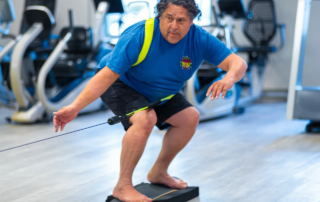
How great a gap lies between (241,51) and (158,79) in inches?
148

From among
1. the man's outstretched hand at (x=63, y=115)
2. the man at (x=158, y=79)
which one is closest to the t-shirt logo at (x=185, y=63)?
the man at (x=158, y=79)

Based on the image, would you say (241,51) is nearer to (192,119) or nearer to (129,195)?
(192,119)

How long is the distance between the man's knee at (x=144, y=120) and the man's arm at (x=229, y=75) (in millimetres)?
381

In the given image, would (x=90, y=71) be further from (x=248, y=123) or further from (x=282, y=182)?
(x=282, y=182)

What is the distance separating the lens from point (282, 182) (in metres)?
2.54

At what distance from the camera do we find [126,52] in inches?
76.0

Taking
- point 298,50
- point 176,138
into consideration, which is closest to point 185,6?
point 176,138

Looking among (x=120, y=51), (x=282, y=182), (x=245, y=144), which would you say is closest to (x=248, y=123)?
(x=245, y=144)

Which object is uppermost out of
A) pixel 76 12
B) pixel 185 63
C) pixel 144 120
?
pixel 185 63

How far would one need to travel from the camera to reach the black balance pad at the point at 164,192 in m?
2.17

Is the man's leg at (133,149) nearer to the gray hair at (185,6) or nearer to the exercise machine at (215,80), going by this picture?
the gray hair at (185,6)

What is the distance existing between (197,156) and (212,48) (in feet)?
4.30

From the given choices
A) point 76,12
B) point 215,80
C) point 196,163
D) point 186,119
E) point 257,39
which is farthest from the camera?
point 76,12

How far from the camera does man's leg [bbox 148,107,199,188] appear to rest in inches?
87.8
